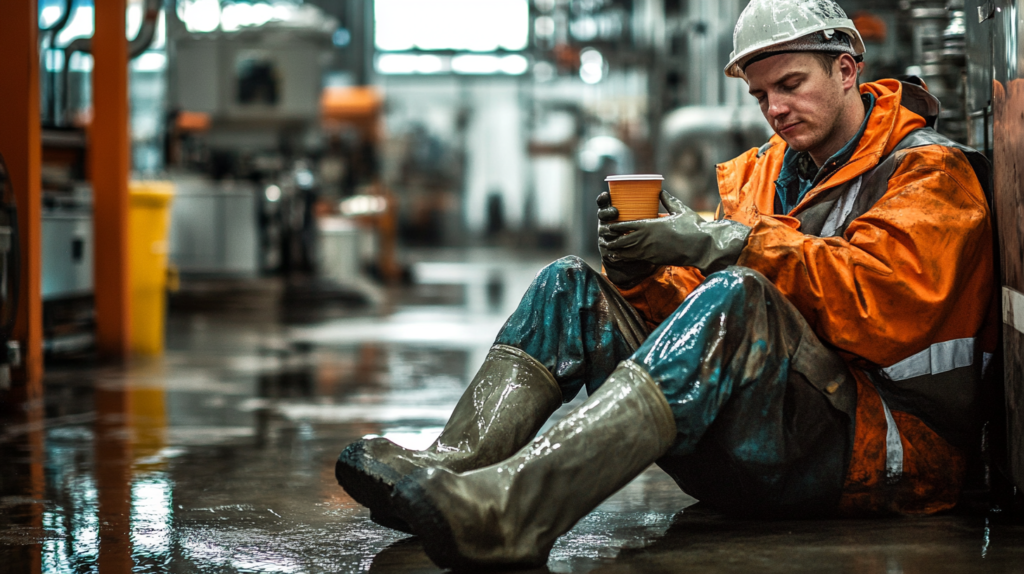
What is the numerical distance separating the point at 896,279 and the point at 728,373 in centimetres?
37

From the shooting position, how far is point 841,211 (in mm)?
2232

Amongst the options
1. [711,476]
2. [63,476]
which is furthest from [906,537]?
[63,476]

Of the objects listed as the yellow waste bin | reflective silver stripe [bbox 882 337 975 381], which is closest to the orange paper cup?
reflective silver stripe [bbox 882 337 975 381]

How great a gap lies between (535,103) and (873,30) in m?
15.6

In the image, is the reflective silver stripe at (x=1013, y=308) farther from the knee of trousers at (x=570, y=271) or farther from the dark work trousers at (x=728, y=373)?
the knee of trousers at (x=570, y=271)

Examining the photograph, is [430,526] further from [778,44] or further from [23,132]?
[23,132]

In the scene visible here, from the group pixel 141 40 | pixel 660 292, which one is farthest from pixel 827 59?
pixel 141 40

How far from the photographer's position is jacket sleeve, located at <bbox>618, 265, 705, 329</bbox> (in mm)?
2334

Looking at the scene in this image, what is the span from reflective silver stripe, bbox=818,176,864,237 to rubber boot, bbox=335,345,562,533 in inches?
27.0

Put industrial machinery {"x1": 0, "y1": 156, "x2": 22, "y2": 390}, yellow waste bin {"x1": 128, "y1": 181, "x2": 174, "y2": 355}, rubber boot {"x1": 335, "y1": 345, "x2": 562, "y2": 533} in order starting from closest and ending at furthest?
rubber boot {"x1": 335, "y1": 345, "x2": 562, "y2": 533} → industrial machinery {"x1": 0, "y1": 156, "x2": 22, "y2": 390} → yellow waste bin {"x1": 128, "y1": 181, "x2": 174, "y2": 355}

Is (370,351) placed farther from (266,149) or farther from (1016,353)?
(266,149)

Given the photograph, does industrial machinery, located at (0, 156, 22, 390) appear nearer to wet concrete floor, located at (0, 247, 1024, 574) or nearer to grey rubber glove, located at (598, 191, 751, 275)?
wet concrete floor, located at (0, 247, 1024, 574)

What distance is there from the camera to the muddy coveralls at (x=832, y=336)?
1944 mm

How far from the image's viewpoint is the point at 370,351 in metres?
6.64
